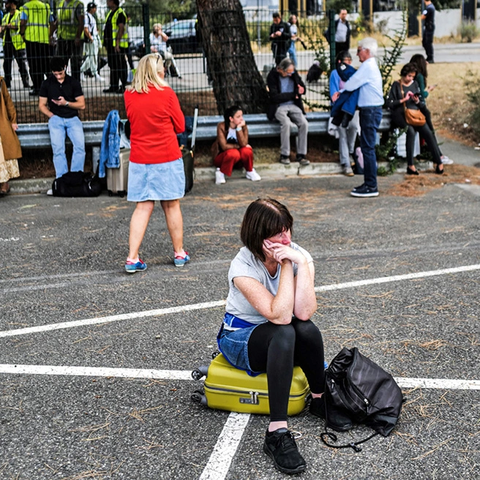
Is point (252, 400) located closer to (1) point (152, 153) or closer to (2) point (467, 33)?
(1) point (152, 153)

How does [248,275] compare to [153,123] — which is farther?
[153,123]

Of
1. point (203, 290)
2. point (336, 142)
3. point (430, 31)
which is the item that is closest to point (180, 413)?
point (203, 290)

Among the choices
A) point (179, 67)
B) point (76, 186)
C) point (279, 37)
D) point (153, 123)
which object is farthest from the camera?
point (279, 37)

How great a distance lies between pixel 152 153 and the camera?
262 inches

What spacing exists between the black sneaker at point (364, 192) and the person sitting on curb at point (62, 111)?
3679 millimetres

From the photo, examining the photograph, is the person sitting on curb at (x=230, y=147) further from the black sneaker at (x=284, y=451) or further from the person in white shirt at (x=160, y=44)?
the black sneaker at (x=284, y=451)

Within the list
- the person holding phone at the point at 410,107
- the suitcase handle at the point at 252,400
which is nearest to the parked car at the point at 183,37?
the person holding phone at the point at 410,107

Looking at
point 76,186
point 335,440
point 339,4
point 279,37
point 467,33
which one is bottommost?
point 335,440

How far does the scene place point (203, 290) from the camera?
6105 millimetres

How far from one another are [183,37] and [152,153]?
5.87 metres

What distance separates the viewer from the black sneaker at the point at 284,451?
11.3 feet

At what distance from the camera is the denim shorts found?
3869 millimetres

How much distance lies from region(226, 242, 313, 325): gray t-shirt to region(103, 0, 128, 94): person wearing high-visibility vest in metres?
8.00

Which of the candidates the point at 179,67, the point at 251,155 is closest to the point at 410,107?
the point at 251,155
